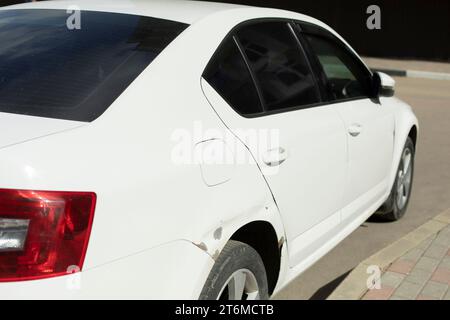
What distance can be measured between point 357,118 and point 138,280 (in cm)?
217

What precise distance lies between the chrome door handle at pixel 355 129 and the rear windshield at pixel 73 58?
133 centimetres

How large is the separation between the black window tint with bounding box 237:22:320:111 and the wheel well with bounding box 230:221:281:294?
1.98 feet

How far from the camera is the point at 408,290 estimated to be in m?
3.57

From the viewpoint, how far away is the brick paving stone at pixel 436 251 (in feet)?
13.6

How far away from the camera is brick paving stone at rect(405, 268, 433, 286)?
3.70 metres

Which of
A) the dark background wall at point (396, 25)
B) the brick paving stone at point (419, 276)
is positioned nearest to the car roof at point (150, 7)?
the brick paving stone at point (419, 276)

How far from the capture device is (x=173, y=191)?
2.17m

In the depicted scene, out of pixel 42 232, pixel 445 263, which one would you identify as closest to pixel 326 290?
pixel 445 263

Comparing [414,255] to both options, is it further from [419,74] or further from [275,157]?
[419,74]
